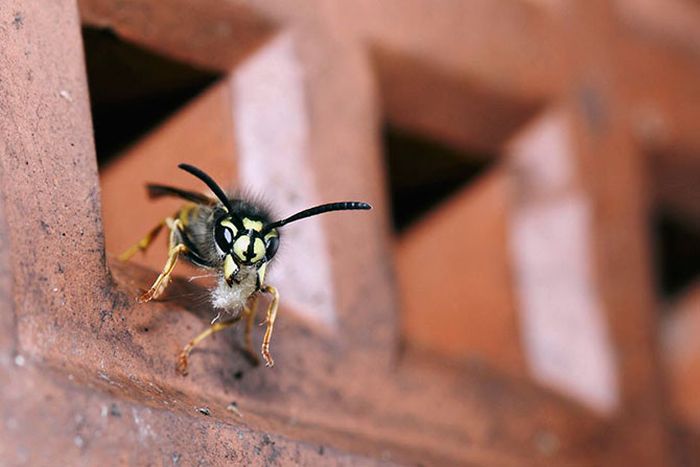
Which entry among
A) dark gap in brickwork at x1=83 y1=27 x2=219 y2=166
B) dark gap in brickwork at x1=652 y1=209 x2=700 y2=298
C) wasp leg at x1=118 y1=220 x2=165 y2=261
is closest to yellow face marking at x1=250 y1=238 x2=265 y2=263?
wasp leg at x1=118 y1=220 x2=165 y2=261

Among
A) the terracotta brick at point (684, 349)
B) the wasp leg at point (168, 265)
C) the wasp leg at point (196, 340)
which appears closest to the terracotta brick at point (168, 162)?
the wasp leg at point (168, 265)

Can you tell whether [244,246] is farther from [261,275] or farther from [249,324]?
[249,324]

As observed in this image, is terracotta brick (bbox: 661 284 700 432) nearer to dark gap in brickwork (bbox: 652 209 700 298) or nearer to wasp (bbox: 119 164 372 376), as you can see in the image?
dark gap in brickwork (bbox: 652 209 700 298)

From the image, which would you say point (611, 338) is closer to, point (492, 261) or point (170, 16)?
point (492, 261)

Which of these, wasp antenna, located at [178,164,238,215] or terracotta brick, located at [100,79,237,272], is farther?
terracotta brick, located at [100,79,237,272]

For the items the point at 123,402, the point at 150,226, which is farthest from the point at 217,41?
the point at 123,402

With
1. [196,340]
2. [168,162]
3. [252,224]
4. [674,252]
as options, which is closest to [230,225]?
[252,224]
